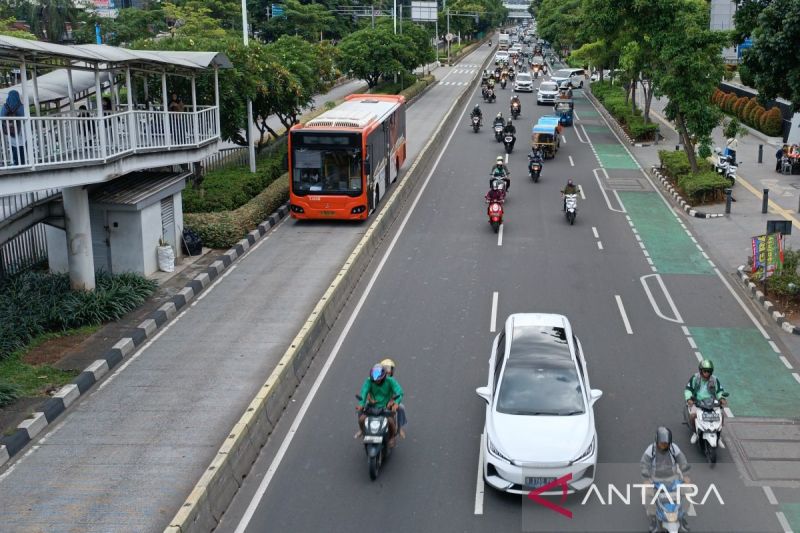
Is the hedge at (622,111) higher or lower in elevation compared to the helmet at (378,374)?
higher

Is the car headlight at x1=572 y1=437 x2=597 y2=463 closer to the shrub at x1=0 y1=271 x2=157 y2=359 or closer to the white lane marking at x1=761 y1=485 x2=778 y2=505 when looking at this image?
the white lane marking at x1=761 y1=485 x2=778 y2=505

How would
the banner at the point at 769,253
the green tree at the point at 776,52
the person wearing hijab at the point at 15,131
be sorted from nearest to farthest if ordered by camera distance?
1. the person wearing hijab at the point at 15,131
2. the green tree at the point at 776,52
3. the banner at the point at 769,253

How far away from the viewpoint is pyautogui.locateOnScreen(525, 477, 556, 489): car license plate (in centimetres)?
1163

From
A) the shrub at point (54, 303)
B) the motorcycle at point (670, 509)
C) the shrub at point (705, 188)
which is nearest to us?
the motorcycle at point (670, 509)

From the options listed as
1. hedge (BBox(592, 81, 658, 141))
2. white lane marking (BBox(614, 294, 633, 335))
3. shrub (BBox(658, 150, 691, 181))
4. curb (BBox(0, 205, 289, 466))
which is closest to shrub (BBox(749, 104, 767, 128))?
hedge (BBox(592, 81, 658, 141))

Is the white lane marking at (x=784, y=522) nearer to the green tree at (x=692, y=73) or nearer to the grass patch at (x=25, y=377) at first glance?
the grass patch at (x=25, y=377)

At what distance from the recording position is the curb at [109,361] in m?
13.3

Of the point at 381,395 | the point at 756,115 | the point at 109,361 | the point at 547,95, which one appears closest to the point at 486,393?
the point at 381,395

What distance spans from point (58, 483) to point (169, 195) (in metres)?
11.8

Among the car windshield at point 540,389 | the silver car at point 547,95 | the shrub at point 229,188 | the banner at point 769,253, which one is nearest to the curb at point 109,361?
the shrub at point 229,188

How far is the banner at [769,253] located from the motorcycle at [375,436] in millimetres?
11660

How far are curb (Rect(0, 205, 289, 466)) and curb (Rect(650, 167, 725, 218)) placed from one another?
14379mm

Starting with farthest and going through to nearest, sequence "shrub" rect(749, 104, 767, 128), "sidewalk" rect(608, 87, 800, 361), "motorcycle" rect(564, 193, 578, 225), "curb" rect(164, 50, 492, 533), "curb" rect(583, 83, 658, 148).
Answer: "shrub" rect(749, 104, 767, 128) → "curb" rect(583, 83, 658, 148) → "motorcycle" rect(564, 193, 578, 225) → "sidewalk" rect(608, 87, 800, 361) → "curb" rect(164, 50, 492, 533)

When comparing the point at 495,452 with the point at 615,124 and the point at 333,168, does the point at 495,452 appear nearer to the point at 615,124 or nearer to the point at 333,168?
the point at 333,168
